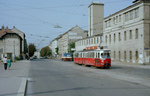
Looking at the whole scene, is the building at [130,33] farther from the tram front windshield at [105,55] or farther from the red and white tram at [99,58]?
the tram front windshield at [105,55]

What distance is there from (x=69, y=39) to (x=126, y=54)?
189 ft

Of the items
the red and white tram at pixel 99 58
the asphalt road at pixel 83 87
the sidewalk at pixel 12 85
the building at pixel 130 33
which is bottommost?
the asphalt road at pixel 83 87

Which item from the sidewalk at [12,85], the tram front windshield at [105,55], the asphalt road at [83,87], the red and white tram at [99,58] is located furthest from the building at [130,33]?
the sidewalk at [12,85]

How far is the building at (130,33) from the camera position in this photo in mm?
39969

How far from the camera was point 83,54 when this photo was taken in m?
36.6

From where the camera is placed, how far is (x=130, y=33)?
150 ft

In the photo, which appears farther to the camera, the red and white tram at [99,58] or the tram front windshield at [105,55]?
the tram front windshield at [105,55]

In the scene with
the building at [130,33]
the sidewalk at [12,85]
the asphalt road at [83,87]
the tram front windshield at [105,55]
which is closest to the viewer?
the sidewalk at [12,85]

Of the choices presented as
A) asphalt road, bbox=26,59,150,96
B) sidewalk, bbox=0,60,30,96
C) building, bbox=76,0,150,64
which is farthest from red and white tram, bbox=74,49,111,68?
sidewalk, bbox=0,60,30,96

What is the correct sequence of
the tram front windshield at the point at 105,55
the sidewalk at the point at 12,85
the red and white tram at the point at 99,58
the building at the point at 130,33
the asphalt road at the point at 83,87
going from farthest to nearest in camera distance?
the building at the point at 130,33 < the tram front windshield at the point at 105,55 < the red and white tram at the point at 99,58 < the asphalt road at the point at 83,87 < the sidewalk at the point at 12,85

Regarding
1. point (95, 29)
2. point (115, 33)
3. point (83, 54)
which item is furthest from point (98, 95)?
point (95, 29)

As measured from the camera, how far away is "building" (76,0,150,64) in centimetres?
3997

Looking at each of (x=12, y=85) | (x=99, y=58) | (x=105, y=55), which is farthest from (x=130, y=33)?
(x=12, y=85)

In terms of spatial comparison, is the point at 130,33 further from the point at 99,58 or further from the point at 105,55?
the point at 99,58
